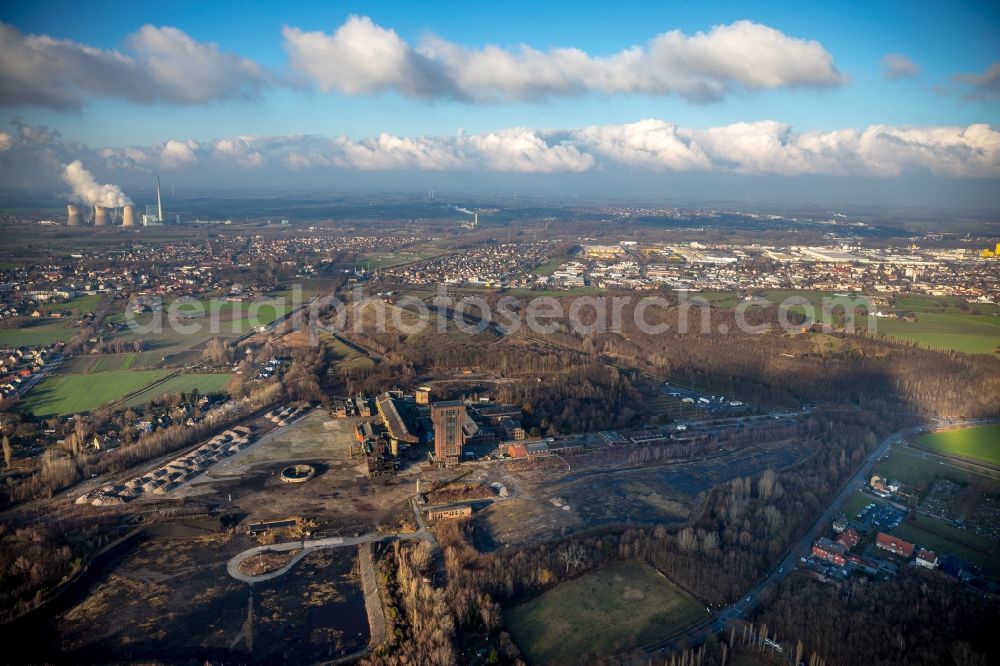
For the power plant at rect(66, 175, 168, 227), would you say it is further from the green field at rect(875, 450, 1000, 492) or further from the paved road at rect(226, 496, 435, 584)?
the green field at rect(875, 450, 1000, 492)

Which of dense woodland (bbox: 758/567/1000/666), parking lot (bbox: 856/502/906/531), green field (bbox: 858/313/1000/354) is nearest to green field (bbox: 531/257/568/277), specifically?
green field (bbox: 858/313/1000/354)

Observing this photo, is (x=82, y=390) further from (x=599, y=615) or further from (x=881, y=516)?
(x=881, y=516)

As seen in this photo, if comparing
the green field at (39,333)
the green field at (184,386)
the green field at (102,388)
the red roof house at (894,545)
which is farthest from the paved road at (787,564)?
the green field at (39,333)

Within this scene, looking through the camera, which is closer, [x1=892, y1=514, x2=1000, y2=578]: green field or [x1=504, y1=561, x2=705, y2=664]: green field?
[x1=504, y1=561, x2=705, y2=664]: green field

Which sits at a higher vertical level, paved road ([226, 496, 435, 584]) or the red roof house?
the red roof house

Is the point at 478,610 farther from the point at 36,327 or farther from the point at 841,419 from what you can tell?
the point at 36,327
